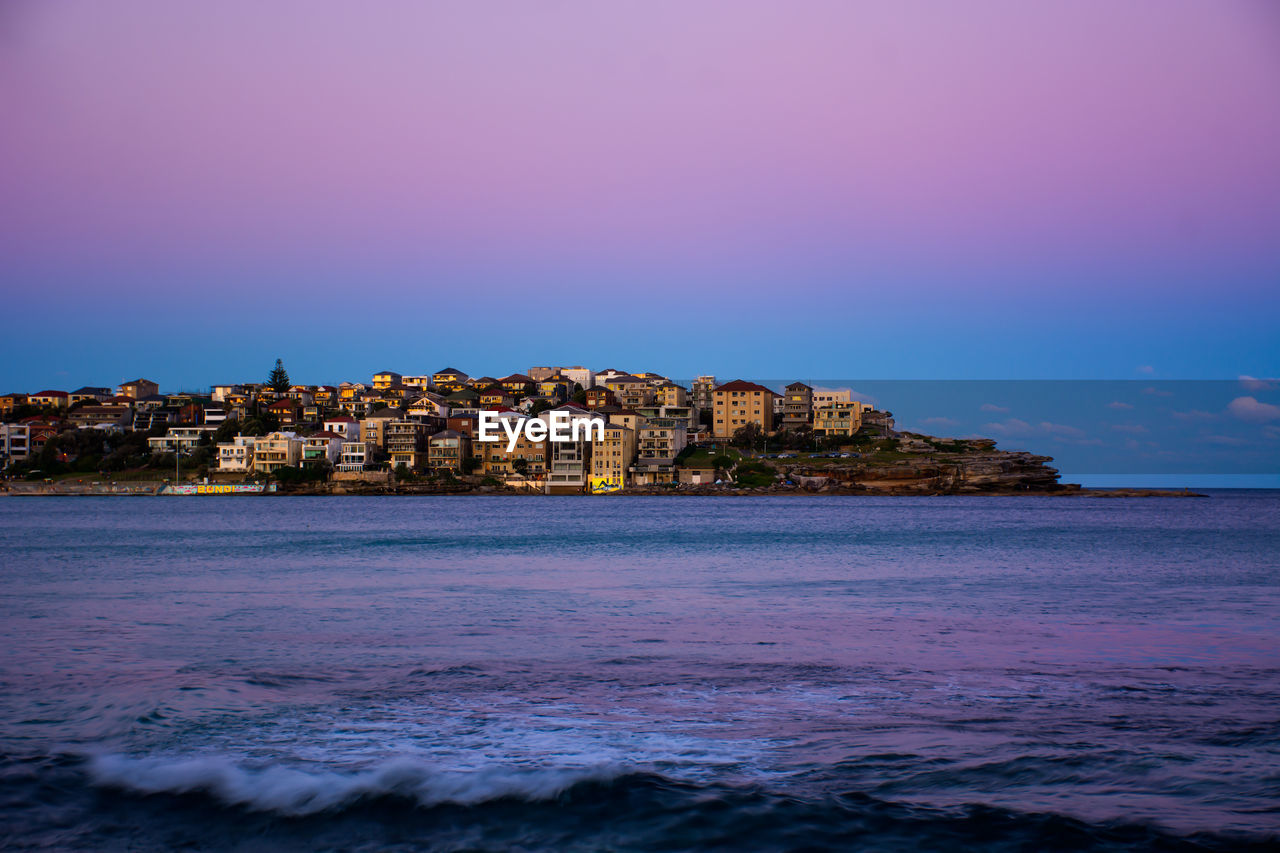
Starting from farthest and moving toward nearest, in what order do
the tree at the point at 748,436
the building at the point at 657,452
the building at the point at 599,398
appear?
the building at the point at 599,398
the tree at the point at 748,436
the building at the point at 657,452

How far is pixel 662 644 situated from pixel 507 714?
4404 mm

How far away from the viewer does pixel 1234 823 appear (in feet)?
19.9

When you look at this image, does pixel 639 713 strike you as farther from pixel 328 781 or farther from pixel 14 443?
pixel 14 443

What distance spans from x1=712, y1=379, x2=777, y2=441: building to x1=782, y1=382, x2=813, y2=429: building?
2.62m

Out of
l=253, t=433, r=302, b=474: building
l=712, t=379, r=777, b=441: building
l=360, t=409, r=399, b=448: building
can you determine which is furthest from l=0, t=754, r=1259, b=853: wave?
l=712, t=379, r=777, b=441: building

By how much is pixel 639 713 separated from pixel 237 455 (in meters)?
94.3

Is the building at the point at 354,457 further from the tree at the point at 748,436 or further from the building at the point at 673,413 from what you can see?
the tree at the point at 748,436

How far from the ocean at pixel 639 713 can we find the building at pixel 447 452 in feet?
232

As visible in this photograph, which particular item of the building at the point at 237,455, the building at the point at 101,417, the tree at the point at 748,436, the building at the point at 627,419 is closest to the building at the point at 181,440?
the building at the point at 237,455

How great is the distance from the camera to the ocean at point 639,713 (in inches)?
241

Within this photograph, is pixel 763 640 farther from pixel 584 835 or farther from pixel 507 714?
pixel 584 835

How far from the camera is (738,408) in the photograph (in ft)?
347

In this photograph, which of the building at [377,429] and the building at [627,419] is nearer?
the building at [627,419]

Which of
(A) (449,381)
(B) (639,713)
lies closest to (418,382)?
(A) (449,381)
